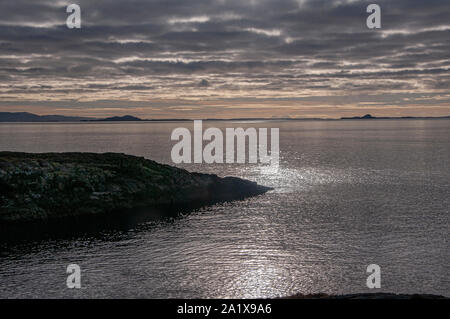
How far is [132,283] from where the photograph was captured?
35.6m

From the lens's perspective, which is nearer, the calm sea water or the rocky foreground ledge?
the calm sea water

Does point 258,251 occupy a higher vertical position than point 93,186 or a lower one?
lower

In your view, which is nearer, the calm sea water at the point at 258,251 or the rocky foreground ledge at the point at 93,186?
the calm sea water at the point at 258,251

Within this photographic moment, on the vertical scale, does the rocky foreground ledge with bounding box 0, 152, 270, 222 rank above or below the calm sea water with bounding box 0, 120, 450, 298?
above

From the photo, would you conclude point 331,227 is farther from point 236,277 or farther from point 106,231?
point 106,231

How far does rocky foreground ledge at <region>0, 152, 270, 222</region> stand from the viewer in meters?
60.1

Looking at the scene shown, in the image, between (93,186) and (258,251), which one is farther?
(93,186)

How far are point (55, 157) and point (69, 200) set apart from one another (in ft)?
50.1

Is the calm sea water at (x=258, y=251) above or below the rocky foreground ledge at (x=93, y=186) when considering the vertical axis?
below

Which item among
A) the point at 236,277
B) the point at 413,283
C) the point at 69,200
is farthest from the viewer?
the point at 69,200

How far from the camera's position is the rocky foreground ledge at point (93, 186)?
197 ft

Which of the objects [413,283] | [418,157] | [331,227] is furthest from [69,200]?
[418,157]

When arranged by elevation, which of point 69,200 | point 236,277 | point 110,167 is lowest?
point 236,277

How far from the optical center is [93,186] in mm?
67500
